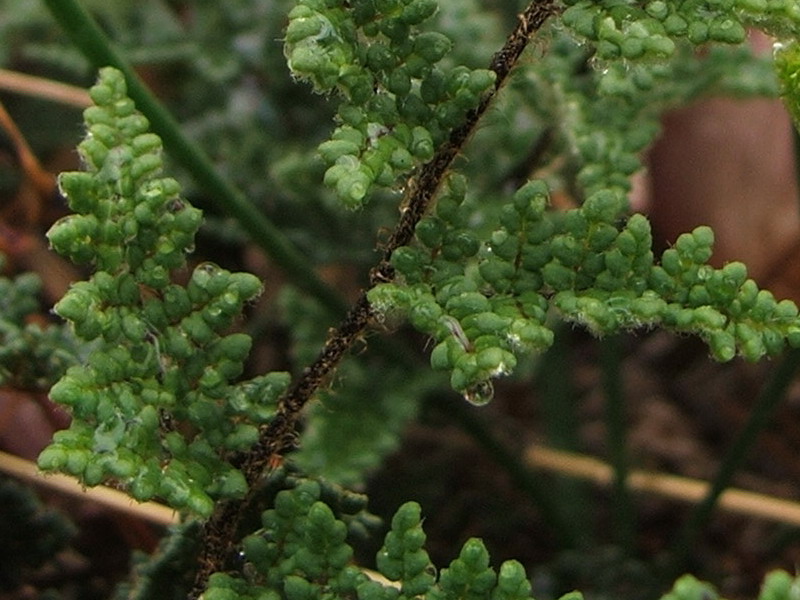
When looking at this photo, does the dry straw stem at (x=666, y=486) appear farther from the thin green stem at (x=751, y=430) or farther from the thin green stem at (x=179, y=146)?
the thin green stem at (x=179, y=146)

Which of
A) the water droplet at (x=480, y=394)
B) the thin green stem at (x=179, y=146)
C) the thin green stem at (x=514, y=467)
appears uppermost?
the thin green stem at (x=179, y=146)

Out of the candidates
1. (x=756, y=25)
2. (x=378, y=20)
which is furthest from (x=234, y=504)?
(x=756, y=25)

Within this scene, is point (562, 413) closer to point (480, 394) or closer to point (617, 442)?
point (617, 442)

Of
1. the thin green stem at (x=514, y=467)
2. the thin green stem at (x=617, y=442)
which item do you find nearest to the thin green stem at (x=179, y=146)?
the thin green stem at (x=514, y=467)

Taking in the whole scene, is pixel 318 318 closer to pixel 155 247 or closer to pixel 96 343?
pixel 96 343

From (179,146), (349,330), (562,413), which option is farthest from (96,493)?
(562,413)

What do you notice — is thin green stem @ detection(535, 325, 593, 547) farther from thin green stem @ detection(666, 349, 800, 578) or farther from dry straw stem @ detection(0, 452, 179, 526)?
dry straw stem @ detection(0, 452, 179, 526)

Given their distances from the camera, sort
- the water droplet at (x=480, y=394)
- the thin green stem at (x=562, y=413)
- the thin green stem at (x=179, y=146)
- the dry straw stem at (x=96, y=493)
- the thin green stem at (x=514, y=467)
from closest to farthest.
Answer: the water droplet at (x=480, y=394), the thin green stem at (x=179, y=146), the dry straw stem at (x=96, y=493), the thin green stem at (x=514, y=467), the thin green stem at (x=562, y=413)
